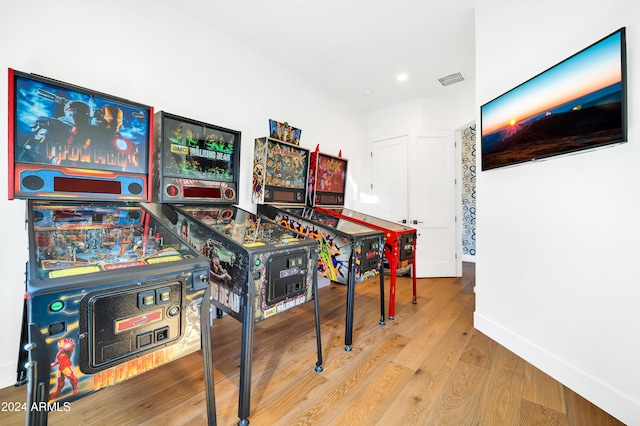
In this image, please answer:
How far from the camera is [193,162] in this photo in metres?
2.00

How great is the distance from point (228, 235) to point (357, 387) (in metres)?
1.19

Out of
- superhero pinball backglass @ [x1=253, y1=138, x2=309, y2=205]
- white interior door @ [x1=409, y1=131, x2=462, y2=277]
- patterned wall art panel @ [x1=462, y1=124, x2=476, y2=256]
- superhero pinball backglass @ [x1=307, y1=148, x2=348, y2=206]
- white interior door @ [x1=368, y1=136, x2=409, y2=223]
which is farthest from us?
patterned wall art panel @ [x1=462, y1=124, x2=476, y2=256]

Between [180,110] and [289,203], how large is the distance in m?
1.28

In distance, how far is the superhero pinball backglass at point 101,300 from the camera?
861 mm

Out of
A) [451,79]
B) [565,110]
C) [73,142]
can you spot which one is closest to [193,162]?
[73,142]

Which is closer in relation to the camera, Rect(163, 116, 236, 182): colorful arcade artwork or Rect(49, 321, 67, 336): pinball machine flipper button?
Rect(49, 321, 67, 336): pinball machine flipper button

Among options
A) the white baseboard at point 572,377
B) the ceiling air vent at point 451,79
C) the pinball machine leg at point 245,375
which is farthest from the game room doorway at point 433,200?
the pinball machine leg at point 245,375

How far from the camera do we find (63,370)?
882mm

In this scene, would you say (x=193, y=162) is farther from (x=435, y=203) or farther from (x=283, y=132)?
(x=435, y=203)

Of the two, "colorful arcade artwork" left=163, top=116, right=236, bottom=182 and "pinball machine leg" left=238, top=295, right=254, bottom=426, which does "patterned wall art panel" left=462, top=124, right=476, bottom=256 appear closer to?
"colorful arcade artwork" left=163, top=116, right=236, bottom=182

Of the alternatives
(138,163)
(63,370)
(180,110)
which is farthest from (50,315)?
(180,110)

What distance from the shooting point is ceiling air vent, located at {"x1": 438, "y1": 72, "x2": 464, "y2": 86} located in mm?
3459

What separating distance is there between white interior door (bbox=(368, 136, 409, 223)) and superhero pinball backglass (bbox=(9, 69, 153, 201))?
3.60 metres

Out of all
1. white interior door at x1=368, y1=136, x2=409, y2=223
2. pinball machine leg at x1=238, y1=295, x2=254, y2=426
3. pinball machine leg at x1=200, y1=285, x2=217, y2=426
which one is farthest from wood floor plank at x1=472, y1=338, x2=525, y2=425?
white interior door at x1=368, y1=136, x2=409, y2=223
